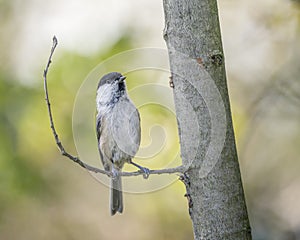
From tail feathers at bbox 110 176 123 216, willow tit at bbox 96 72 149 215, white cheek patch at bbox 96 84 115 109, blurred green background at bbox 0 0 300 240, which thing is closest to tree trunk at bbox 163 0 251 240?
willow tit at bbox 96 72 149 215

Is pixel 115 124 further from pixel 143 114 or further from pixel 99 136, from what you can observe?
pixel 143 114

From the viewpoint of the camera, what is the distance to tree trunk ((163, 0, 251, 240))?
1729 millimetres

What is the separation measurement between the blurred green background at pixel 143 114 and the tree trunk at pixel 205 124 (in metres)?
1.34

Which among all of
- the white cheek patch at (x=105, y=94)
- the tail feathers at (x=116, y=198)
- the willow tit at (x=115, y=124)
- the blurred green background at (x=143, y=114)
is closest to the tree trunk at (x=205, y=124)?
the willow tit at (x=115, y=124)

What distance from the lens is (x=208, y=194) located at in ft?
5.69

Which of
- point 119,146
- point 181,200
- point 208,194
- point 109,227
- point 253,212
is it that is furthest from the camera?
point 109,227

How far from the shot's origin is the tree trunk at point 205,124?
1.73 meters

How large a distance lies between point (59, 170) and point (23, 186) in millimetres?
371

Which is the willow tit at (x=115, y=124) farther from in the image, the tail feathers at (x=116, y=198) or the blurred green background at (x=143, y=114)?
the blurred green background at (x=143, y=114)

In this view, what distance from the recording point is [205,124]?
1.76 meters

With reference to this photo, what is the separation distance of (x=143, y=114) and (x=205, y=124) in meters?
1.40

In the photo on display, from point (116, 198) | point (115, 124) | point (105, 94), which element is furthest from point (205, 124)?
point (116, 198)

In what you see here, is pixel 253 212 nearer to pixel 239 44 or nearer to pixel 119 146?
pixel 239 44

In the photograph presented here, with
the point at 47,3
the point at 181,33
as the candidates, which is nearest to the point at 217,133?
the point at 181,33
